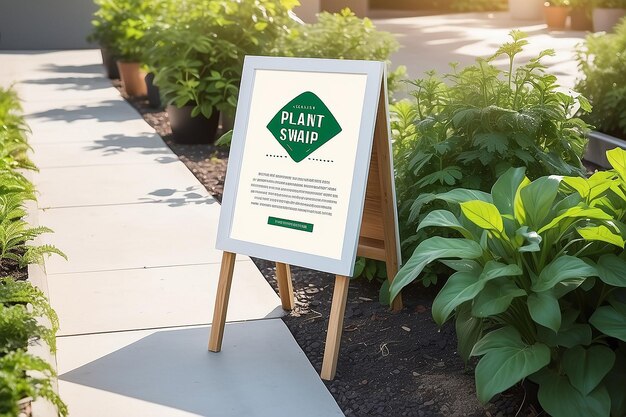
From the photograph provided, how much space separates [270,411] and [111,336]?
1.03 m

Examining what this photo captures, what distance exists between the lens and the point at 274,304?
4.43 metres

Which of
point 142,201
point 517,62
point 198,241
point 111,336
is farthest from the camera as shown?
point 517,62

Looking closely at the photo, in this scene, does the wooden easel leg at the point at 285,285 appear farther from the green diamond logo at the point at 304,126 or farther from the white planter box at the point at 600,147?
the white planter box at the point at 600,147

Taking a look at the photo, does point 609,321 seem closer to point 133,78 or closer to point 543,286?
point 543,286

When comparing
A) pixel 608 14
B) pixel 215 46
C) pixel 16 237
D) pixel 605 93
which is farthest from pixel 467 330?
pixel 608 14

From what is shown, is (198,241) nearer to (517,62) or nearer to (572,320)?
(572,320)

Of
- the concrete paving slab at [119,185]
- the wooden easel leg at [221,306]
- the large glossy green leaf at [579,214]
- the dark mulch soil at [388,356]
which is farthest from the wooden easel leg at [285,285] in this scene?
the concrete paving slab at [119,185]

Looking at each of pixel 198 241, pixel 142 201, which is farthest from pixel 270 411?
pixel 142 201

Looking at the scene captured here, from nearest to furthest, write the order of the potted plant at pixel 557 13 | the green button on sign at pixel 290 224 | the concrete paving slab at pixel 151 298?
the green button on sign at pixel 290 224 < the concrete paving slab at pixel 151 298 < the potted plant at pixel 557 13

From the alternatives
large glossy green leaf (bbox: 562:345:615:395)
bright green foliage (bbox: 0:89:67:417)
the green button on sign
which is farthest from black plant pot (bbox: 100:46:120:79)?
large glossy green leaf (bbox: 562:345:615:395)

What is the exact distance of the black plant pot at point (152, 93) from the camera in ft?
34.8

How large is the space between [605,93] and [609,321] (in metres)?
4.65

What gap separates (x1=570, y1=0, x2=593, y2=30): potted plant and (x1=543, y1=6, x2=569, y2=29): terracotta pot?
7.8 inches

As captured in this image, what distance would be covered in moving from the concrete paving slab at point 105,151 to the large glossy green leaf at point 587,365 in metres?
5.19
